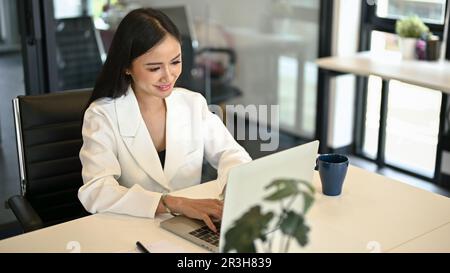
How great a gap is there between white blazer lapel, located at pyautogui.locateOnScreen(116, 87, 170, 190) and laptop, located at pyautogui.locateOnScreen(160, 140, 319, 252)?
12.8 inches

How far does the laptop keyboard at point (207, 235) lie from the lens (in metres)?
1.60

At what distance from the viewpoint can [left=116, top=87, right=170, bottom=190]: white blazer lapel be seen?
6.58ft

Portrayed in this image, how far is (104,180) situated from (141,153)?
8.1 inches

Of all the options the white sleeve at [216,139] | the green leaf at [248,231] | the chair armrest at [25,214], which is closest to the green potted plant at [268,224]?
the green leaf at [248,231]

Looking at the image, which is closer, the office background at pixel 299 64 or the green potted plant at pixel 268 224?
the green potted plant at pixel 268 224

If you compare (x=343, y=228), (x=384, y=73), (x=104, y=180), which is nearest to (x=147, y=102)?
(x=104, y=180)

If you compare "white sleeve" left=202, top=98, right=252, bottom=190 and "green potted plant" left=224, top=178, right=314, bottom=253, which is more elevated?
"green potted plant" left=224, top=178, right=314, bottom=253

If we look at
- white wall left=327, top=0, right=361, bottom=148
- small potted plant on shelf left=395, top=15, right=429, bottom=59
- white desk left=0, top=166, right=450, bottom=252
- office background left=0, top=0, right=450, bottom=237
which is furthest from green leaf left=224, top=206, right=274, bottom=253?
white wall left=327, top=0, right=361, bottom=148

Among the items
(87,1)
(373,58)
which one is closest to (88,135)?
(87,1)

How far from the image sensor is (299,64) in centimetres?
424

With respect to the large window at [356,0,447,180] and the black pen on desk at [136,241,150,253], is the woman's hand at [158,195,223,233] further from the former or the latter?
the large window at [356,0,447,180]

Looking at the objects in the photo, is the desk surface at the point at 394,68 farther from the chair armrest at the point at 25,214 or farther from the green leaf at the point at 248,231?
the green leaf at the point at 248,231

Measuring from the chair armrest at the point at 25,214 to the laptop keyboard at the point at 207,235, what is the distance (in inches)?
19.4
